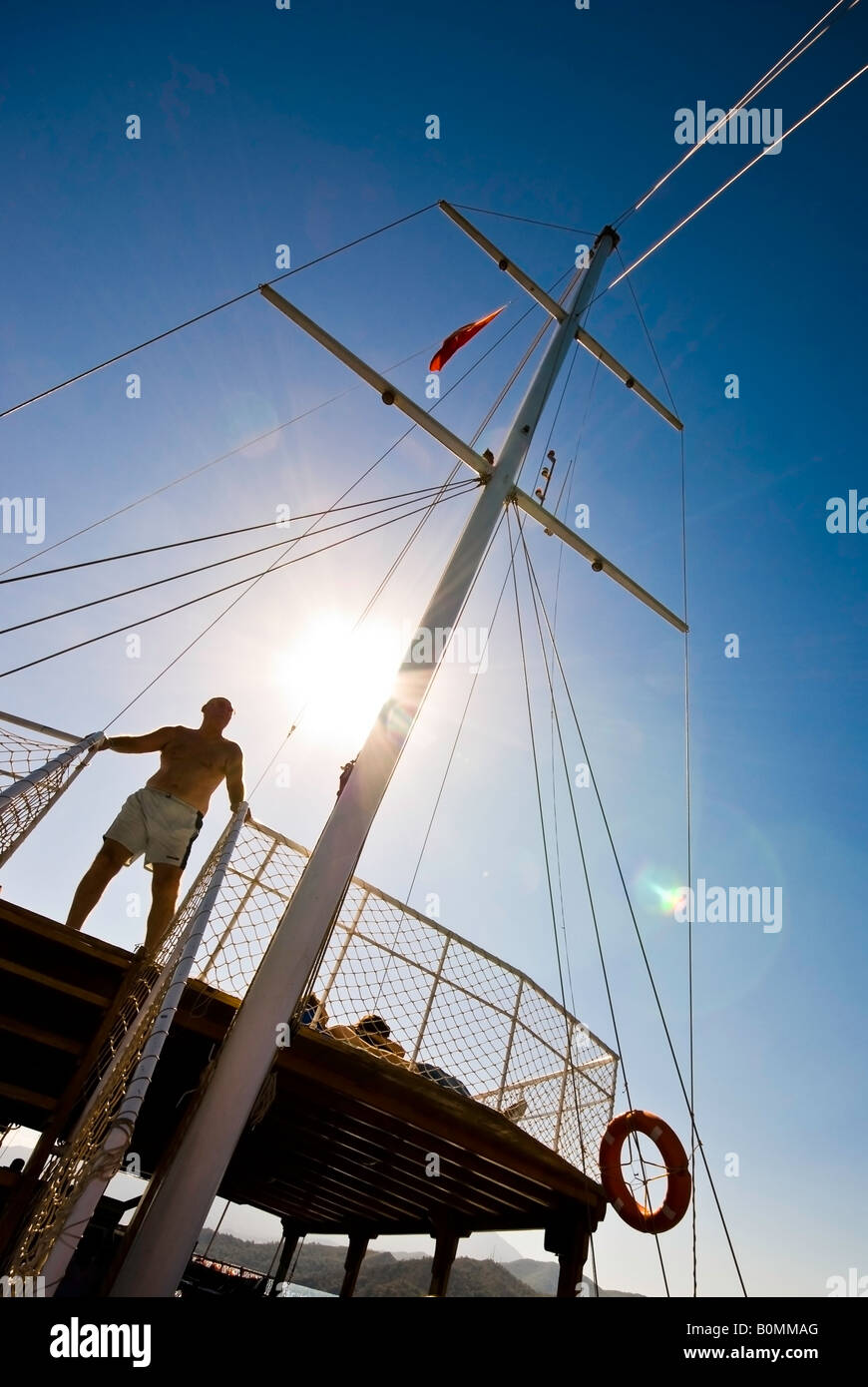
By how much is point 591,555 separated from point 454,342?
2674 mm

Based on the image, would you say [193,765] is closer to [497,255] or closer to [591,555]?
[591,555]

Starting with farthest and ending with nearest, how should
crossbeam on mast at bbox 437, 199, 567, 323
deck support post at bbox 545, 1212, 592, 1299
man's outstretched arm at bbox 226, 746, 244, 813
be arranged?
crossbeam on mast at bbox 437, 199, 567, 323 → deck support post at bbox 545, 1212, 592, 1299 → man's outstretched arm at bbox 226, 746, 244, 813

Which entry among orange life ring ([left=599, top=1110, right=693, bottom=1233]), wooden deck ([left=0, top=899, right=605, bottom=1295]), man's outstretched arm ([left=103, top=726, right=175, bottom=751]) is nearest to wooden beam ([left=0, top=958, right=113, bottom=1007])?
wooden deck ([left=0, top=899, right=605, bottom=1295])

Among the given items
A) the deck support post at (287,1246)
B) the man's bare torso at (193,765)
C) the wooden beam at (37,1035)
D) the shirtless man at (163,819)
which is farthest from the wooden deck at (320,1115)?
the deck support post at (287,1246)

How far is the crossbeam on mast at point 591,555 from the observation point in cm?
630

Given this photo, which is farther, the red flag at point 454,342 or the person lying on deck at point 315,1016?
the red flag at point 454,342

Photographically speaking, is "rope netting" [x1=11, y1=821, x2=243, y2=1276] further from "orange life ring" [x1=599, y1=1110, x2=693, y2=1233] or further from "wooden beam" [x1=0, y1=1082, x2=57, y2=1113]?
"orange life ring" [x1=599, y1=1110, x2=693, y2=1233]

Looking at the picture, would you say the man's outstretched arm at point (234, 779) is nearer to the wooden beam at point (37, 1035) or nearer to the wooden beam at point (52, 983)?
the wooden beam at point (52, 983)

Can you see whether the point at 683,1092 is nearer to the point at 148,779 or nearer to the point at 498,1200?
the point at 498,1200

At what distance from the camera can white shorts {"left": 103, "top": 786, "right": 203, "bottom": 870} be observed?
4.17m

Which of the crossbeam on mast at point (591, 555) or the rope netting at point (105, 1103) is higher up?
the crossbeam on mast at point (591, 555)

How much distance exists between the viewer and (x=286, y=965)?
3309 mm

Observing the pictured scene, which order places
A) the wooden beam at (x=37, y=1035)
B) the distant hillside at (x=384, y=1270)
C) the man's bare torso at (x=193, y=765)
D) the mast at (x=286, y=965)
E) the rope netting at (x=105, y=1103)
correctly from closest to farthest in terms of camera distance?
1. the rope netting at (x=105, y=1103)
2. the mast at (x=286, y=965)
3. the wooden beam at (x=37, y=1035)
4. the man's bare torso at (x=193, y=765)
5. the distant hillside at (x=384, y=1270)

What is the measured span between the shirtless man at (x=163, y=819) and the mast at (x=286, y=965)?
1.10 meters
